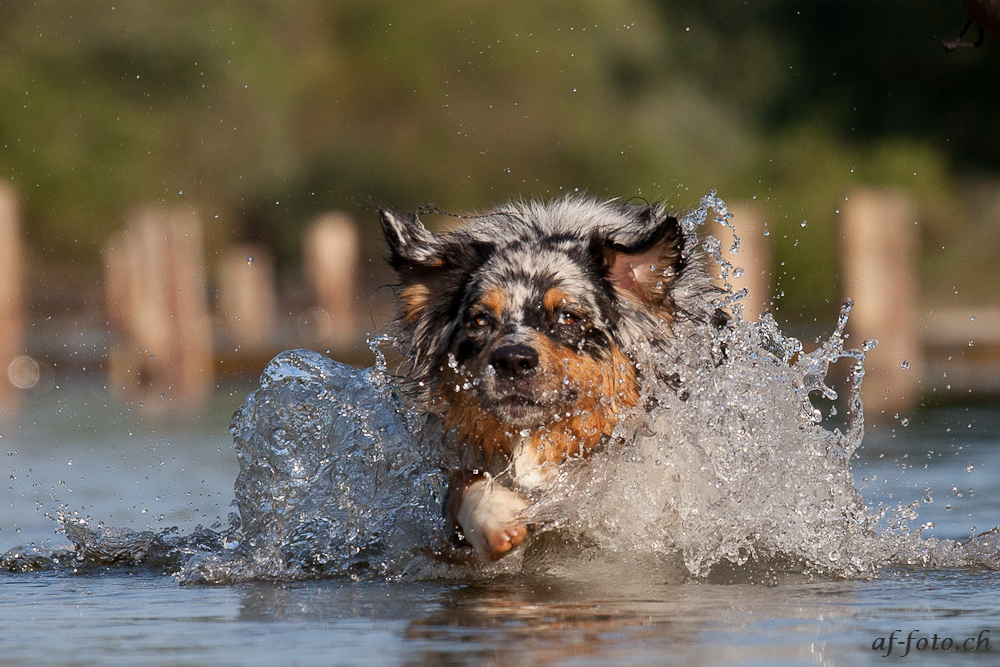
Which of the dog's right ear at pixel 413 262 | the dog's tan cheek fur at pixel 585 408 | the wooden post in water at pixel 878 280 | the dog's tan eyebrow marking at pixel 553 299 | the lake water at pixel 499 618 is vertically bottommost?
the lake water at pixel 499 618

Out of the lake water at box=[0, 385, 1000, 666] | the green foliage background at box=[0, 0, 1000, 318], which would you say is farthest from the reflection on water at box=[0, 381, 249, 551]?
the green foliage background at box=[0, 0, 1000, 318]

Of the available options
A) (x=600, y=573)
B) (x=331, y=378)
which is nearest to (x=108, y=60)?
(x=331, y=378)

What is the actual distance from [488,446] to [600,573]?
71 cm

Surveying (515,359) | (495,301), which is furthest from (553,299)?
(515,359)

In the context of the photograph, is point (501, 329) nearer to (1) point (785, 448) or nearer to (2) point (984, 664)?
(1) point (785, 448)

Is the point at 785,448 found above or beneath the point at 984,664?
above

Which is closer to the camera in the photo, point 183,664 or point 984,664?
point 984,664

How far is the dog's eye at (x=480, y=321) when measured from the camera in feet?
20.1

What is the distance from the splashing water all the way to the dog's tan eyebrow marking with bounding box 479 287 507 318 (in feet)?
2.17

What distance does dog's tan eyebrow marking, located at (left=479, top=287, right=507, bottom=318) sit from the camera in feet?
20.0

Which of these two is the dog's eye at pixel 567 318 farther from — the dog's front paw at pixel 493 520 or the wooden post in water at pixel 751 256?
the wooden post in water at pixel 751 256

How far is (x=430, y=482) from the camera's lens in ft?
22.0

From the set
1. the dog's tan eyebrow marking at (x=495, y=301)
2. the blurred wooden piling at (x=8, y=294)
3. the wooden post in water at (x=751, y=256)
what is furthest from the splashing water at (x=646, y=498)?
the blurred wooden piling at (x=8, y=294)

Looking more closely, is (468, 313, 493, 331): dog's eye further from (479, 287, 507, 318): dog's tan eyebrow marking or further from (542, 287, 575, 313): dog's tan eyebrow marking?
(542, 287, 575, 313): dog's tan eyebrow marking
